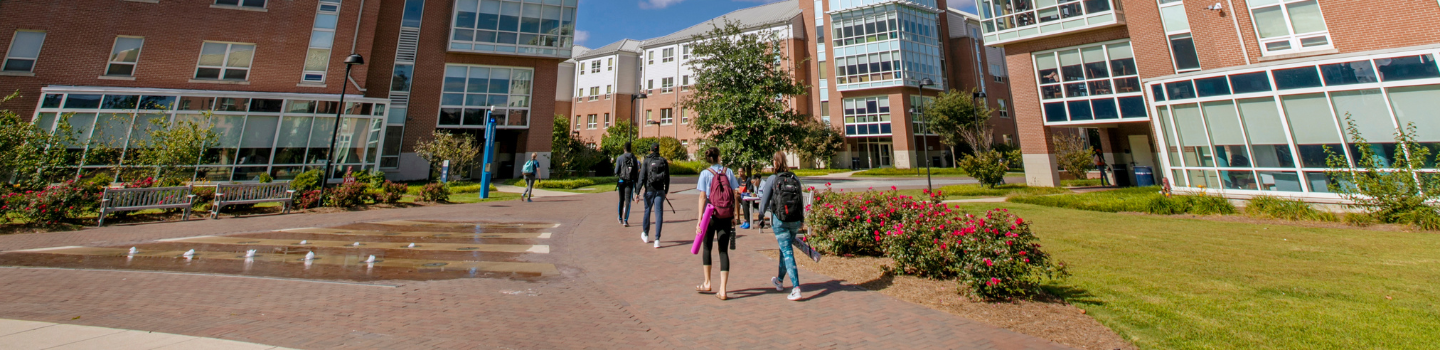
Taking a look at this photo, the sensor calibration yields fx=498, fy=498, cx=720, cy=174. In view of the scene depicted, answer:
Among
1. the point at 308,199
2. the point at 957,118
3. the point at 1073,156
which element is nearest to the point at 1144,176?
the point at 1073,156

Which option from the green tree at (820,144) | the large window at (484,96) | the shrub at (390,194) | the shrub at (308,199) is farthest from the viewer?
the green tree at (820,144)

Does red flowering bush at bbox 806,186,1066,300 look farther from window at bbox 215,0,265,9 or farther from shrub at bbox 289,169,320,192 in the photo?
window at bbox 215,0,265,9

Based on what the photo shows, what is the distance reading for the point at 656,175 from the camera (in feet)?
29.2

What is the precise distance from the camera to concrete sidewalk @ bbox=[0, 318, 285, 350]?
3.29 m

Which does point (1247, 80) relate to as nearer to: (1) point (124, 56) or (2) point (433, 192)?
(2) point (433, 192)

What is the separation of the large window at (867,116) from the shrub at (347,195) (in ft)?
119

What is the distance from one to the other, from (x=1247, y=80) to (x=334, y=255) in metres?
20.2

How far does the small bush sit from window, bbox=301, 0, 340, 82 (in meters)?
32.2

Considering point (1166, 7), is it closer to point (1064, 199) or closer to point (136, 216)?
point (1064, 199)

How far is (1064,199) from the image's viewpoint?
1506 centimetres

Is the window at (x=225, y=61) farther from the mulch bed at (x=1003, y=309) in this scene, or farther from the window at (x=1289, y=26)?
the window at (x=1289, y=26)

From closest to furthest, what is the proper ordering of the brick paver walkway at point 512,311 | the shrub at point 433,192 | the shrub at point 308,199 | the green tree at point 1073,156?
the brick paver walkway at point 512,311 → the shrub at point 308,199 → the shrub at point 433,192 → the green tree at point 1073,156

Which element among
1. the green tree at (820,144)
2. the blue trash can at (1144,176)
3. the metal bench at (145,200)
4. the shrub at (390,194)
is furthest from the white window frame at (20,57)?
the blue trash can at (1144,176)

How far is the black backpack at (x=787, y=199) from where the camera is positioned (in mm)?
5211
